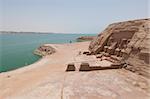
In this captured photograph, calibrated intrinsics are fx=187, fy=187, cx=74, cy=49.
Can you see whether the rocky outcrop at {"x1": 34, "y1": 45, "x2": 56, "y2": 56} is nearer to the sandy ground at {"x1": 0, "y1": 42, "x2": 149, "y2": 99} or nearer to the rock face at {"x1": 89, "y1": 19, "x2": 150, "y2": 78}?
the rock face at {"x1": 89, "y1": 19, "x2": 150, "y2": 78}

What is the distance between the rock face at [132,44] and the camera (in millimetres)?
14531

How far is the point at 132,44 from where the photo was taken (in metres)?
17.5

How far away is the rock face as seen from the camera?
14531 millimetres

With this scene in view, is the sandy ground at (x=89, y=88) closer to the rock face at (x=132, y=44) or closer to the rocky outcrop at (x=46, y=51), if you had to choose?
the rock face at (x=132, y=44)

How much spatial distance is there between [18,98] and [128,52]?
10.9 metres

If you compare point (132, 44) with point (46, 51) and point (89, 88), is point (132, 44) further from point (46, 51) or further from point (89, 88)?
point (46, 51)

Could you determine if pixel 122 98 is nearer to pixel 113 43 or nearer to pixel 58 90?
pixel 58 90

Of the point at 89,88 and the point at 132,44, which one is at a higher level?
the point at 132,44

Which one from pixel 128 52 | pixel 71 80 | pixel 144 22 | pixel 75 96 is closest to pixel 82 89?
pixel 75 96

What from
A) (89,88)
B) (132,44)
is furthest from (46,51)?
(89,88)

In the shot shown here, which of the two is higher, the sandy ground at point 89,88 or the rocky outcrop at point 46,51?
the sandy ground at point 89,88

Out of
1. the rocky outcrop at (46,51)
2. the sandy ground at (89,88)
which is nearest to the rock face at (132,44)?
the sandy ground at (89,88)

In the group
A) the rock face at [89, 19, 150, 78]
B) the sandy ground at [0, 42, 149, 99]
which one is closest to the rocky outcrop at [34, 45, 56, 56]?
the rock face at [89, 19, 150, 78]

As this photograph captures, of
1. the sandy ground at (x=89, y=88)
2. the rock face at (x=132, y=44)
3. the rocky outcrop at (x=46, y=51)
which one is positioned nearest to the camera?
the sandy ground at (x=89, y=88)
